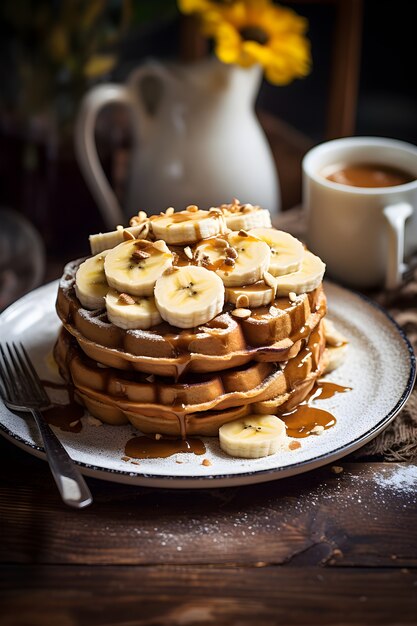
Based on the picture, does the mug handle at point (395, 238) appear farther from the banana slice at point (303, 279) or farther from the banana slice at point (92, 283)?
the banana slice at point (92, 283)

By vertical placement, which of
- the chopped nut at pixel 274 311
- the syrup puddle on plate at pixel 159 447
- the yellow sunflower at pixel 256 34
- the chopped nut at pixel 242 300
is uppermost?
the yellow sunflower at pixel 256 34

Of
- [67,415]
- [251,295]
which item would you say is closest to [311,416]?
[251,295]

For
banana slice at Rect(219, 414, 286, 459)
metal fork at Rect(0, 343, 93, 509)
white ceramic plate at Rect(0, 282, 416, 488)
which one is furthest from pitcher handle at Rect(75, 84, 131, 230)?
banana slice at Rect(219, 414, 286, 459)

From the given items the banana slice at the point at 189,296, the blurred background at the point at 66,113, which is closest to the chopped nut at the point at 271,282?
the banana slice at the point at 189,296

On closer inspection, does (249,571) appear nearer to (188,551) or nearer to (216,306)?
(188,551)

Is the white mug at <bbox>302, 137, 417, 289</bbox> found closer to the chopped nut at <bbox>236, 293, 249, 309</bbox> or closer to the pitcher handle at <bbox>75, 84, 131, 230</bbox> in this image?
the pitcher handle at <bbox>75, 84, 131, 230</bbox>

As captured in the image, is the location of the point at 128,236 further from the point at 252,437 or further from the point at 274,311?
the point at 252,437

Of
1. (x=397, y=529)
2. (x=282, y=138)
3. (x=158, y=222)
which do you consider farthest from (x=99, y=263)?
(x=282, y=138)
